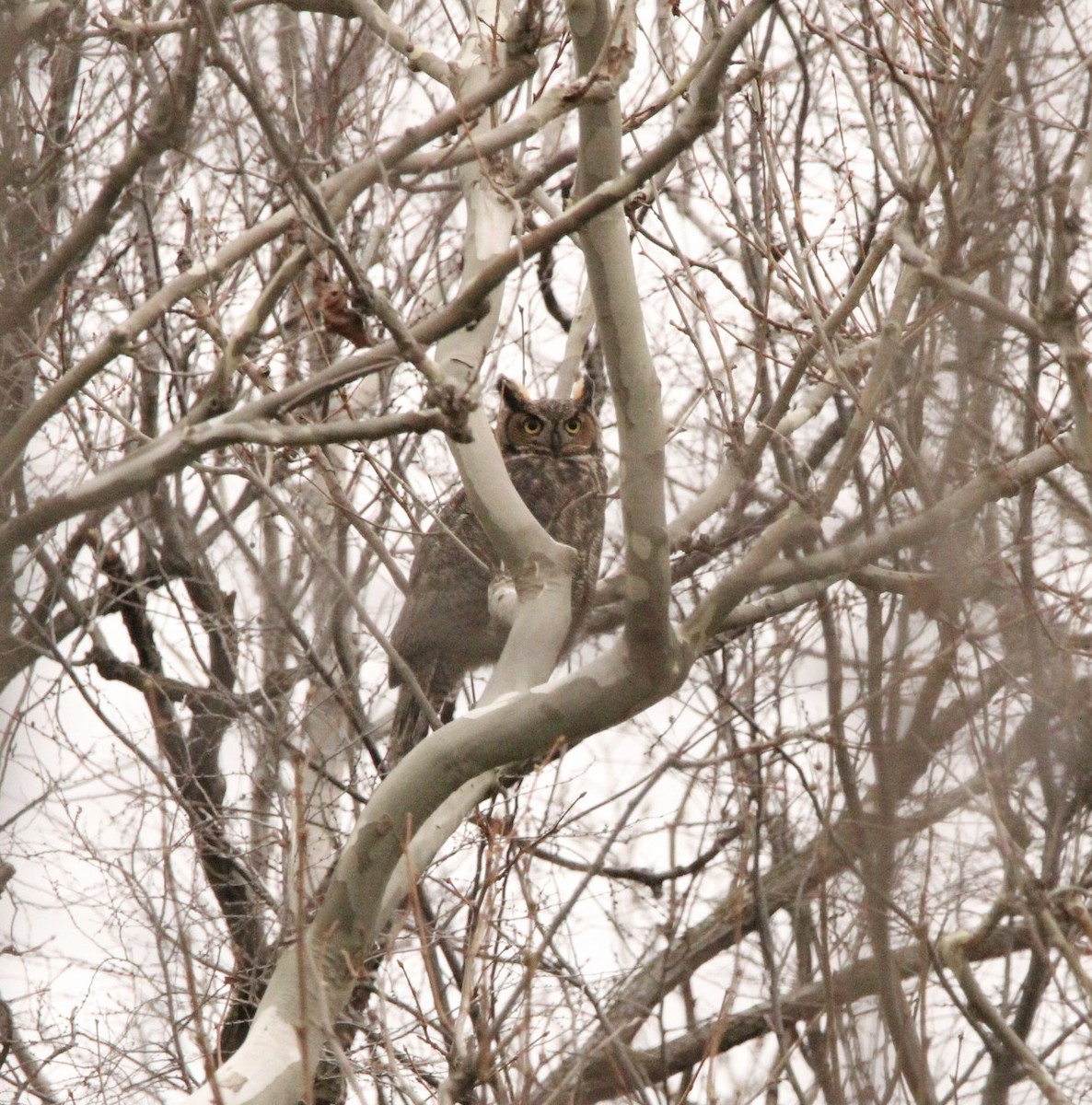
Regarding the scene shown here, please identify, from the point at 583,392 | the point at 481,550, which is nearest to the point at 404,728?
the point at 481,550

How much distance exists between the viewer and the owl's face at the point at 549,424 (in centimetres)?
707

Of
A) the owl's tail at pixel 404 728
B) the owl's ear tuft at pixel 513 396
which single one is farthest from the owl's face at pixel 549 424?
the owl's tail at pixel 404 728

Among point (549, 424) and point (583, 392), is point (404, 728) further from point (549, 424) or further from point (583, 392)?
point (583, 392)

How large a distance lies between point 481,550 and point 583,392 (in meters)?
1.01

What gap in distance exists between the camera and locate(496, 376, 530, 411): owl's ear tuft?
716 cm

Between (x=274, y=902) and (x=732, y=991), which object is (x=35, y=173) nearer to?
(x=274, y=902)

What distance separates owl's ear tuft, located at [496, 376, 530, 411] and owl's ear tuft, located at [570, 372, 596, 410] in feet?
0.76

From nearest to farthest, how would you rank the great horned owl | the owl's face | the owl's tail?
the owl's tail → the great horned owl → the owl's face

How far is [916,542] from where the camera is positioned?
112 inches

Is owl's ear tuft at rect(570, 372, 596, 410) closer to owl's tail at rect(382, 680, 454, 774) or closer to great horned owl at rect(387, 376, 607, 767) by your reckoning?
great horned owl at rect(387, 376, 607, 767)

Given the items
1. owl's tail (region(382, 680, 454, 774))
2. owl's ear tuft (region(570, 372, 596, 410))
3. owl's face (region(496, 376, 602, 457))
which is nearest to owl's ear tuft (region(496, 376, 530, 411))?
owl's face (region(496, 376, 602, 457))

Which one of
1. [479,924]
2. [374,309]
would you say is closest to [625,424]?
[374,309]

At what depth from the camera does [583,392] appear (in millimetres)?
7203

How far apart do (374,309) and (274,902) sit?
3.44 meters
